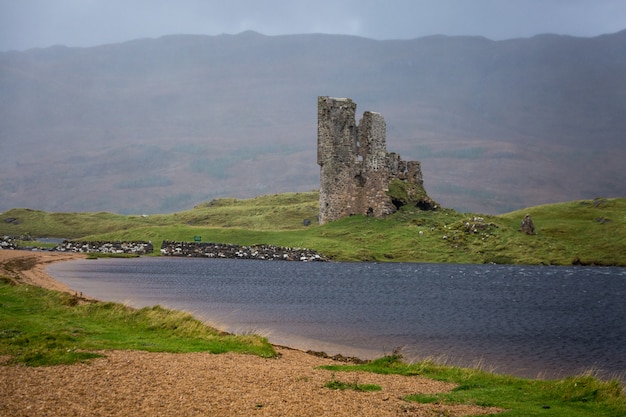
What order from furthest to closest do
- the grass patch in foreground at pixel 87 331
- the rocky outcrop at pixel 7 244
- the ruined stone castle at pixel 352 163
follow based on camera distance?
the ruined stone castle at pixel 352 163 → the rocky outcrop at pixel 7 244 → the grass patch in foreground at pixel 87 331

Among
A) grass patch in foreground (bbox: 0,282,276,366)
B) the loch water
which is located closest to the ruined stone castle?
the loch water

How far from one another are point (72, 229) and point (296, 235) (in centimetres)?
4999

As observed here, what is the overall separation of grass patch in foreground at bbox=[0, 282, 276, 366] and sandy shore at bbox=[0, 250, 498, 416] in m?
1.21

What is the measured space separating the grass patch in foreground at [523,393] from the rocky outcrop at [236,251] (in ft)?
185

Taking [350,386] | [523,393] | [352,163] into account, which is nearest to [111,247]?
[352,163]

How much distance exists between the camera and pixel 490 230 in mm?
81312

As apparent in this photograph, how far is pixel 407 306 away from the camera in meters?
39.4

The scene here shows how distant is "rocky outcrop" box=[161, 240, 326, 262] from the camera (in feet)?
253

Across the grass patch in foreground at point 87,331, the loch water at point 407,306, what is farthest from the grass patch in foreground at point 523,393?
the grass patch in foreground at point 87,331

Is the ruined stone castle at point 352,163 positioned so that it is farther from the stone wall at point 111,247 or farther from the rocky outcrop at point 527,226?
the stone wall at point 111,247

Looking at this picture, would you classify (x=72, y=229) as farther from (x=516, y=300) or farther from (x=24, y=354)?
(x=24, y=354)

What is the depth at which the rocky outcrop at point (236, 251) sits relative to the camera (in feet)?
253

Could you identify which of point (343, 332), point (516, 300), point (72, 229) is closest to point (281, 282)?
point (516, 300)

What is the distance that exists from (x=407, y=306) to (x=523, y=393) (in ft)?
72.9
